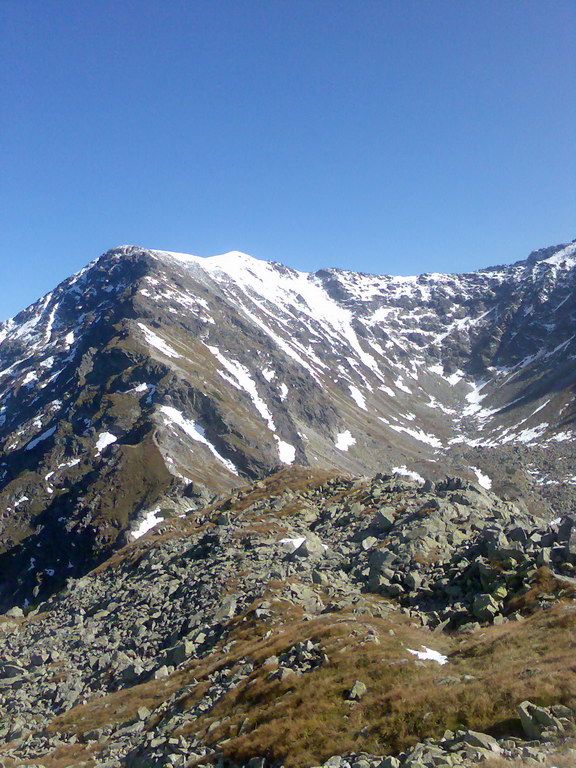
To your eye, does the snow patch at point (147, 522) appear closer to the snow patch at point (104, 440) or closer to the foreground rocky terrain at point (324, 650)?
the snow patch at point (104, 440)

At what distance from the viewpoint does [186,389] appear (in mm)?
176750

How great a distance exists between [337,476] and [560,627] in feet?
186

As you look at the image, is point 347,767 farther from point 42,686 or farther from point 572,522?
point 42,686

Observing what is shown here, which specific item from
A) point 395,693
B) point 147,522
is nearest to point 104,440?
point 147,522

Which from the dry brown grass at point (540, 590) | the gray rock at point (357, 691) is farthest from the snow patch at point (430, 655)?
the dry brown grass at point (540, 590)

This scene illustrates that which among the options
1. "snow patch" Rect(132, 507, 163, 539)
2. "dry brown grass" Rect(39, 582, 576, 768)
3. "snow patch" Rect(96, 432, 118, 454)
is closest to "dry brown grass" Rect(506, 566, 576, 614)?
"dry brown grass" Rect(39, 582, 576, 768)

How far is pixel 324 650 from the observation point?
82.3ft

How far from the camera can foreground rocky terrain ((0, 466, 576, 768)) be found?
660 inches

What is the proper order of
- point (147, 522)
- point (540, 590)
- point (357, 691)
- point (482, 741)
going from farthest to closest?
point (147, 522) → point (540, 590) → point (357, 691) → point (482, 741)

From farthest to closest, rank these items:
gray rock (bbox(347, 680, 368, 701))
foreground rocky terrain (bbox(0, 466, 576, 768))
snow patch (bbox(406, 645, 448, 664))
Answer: snow patch (bbox(406, 645, 448, 664))
gray rock (bbox(347, 680, 368, 701))
foreground rocky terrain (bbox(0, 466, 576, 768))

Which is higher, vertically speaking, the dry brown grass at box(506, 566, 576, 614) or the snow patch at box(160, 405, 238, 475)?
the snow patch at box(160, 405, 238, 475)

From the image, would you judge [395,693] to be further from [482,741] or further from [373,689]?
[482,741]

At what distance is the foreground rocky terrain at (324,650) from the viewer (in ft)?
55.0

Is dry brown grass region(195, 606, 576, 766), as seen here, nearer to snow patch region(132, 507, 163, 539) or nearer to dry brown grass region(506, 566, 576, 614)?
dry brown grass region(506, 566, 576, 614)
